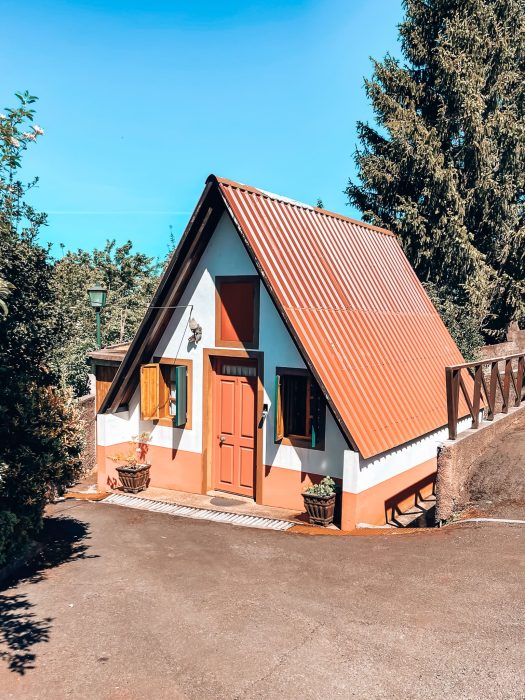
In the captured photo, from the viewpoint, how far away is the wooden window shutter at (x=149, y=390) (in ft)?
43.2

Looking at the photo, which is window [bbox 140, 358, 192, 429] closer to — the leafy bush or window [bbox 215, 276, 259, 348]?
window [bbox 215, 276, 259, 348]

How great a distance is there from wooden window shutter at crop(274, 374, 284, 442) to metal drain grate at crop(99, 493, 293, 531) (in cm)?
164

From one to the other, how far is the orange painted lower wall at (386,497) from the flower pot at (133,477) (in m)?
5.30

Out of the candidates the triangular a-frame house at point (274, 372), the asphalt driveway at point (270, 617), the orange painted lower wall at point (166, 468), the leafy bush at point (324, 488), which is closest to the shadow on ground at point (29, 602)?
the asphalt driveway at point (270, 617)

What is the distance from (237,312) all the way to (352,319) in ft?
8.37

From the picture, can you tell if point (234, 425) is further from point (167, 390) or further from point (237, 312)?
point (237, 312)

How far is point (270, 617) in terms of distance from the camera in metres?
7.02

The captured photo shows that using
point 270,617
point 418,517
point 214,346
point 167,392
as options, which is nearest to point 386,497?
point 418,517

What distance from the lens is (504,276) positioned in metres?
26.5

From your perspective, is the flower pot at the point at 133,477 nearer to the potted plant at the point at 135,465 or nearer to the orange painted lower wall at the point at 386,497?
the potted plant at the point at 135,465

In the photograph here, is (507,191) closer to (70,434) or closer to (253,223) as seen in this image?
(253,223)

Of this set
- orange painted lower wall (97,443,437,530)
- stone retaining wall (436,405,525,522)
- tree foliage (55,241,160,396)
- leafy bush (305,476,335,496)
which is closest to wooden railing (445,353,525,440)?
stone retaining wall (436,405,525,522)

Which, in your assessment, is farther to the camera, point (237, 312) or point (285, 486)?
point (237, 312)

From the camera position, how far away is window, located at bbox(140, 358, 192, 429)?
13102 millimetres
